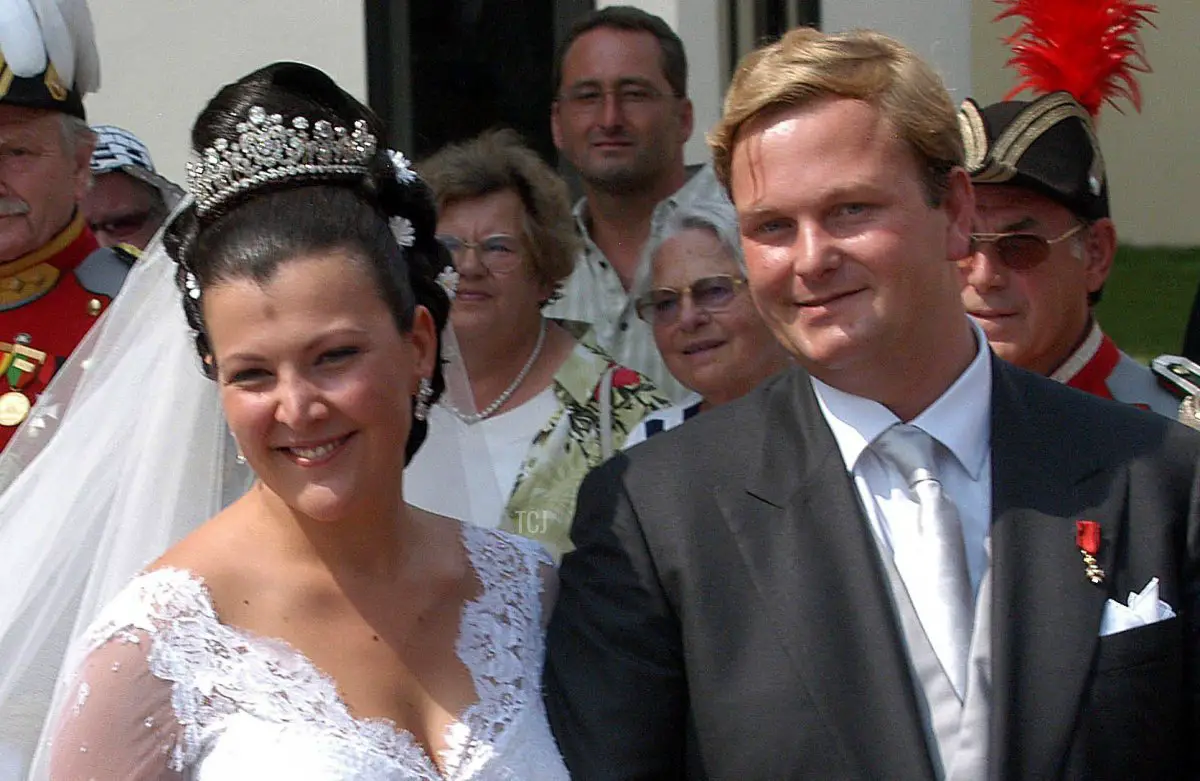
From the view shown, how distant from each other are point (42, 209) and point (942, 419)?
224cm

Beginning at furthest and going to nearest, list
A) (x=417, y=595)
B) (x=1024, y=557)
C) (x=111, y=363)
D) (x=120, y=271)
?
(x=120, y=271), (x=111, y=363), (x=417, y=595), (x=1024, y=557)

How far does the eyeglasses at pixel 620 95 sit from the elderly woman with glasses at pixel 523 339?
69 centimetres

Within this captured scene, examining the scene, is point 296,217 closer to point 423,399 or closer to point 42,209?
point 423,399

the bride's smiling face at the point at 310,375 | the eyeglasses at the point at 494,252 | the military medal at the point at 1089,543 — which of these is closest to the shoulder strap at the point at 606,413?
the eyeglasses at the point at 494,252

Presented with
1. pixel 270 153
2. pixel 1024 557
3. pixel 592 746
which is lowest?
pixel 592 746

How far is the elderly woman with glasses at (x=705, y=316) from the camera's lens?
4168 mm

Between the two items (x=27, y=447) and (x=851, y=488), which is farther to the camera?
(x=27, y=447)

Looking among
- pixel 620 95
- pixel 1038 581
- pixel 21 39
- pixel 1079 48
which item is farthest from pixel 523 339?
pixel 1038 581

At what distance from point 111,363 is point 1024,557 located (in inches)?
66.8

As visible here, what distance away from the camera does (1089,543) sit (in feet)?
8.80

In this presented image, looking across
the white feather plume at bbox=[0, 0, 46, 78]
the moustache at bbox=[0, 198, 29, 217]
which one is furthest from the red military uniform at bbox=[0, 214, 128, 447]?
the white feather plume at bbox=[0, 0, 46, 78]

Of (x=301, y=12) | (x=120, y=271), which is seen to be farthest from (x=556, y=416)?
(x=301, y=12)

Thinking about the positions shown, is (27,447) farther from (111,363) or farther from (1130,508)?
(1130,508)

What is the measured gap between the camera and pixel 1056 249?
3.80 metres
